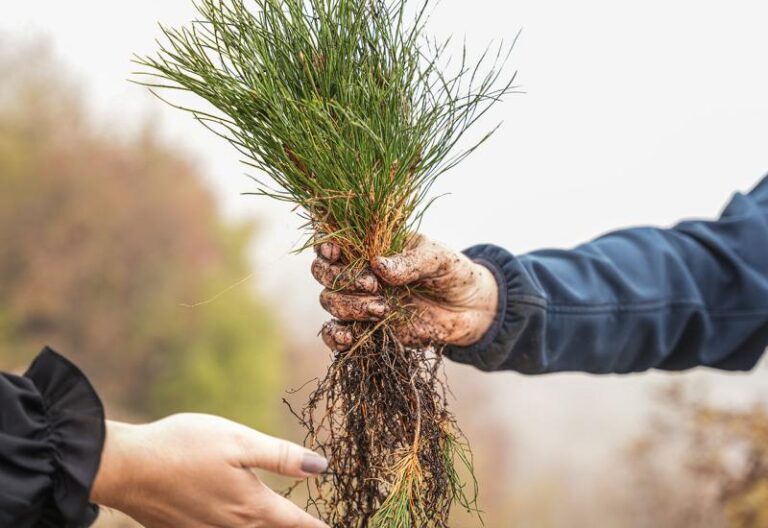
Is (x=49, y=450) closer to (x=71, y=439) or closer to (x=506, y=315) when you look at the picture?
(x=71, y=439)

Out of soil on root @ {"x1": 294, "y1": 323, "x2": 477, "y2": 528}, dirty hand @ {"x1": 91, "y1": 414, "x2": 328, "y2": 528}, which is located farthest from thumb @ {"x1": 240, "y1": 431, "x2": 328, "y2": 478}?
soil on root @ {"x1": 294, "y1": 323, "x2": 477, "y2": 528}

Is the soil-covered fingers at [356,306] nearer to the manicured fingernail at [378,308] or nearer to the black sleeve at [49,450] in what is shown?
the manicured fingernail at [378,308]

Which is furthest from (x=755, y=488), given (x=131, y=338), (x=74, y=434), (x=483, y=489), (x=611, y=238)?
(x=74, y=434)

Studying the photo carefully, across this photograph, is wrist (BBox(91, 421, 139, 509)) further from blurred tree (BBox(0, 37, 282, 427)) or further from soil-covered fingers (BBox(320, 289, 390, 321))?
blurred tree (BBox(0, 37, 282, 427))

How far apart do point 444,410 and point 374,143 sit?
1.25 ft

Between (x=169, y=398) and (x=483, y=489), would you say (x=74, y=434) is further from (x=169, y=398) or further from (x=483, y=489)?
(x=169, y=398)

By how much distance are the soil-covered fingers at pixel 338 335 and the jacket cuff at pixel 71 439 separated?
12.3 inches

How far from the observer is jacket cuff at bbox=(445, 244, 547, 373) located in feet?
4.44

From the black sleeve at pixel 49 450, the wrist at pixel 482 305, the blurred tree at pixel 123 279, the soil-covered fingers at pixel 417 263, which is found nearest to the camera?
the black sleeve at pixel 49 450

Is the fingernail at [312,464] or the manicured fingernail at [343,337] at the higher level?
the manicured fingernail at [343,337]

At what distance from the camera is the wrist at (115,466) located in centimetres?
100

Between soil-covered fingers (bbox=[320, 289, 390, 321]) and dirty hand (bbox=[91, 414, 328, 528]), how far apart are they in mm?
216

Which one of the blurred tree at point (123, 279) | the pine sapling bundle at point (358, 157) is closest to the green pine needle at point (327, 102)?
the pine sapling bundle at point (358, 157)

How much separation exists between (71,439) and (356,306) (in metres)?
0.39
